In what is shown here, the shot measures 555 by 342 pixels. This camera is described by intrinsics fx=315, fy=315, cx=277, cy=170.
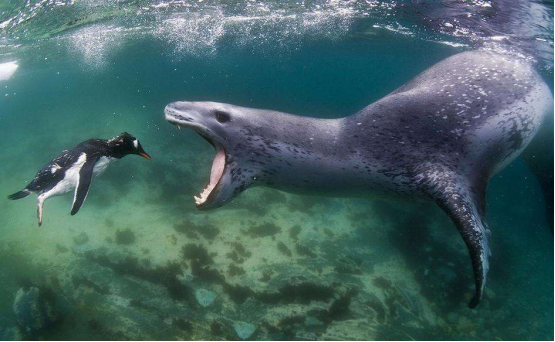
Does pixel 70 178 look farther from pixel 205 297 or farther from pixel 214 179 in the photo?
pixel 214 179

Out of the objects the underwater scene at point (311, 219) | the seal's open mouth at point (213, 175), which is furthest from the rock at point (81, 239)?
the seal's open mouth at point (213, 175)

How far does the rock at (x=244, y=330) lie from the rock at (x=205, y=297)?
628 mm

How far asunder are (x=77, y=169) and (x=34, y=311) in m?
2.13

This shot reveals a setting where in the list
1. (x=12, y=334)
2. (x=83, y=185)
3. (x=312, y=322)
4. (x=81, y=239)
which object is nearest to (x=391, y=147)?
(x=312, y=322)

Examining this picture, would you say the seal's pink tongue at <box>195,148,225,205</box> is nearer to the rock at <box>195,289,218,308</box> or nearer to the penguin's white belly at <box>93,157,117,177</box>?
the rock at <box>195,289,218,308</box>

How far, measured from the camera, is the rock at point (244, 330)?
4062 mm

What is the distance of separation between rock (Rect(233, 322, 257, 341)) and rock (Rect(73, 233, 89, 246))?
Answer: 4302mm

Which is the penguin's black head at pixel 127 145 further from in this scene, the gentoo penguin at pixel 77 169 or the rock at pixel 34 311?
the rock at pixel 34 311

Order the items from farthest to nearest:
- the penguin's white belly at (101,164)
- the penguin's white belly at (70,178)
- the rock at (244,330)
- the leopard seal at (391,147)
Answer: the penguin's white belly at (101,164), the penguin's white belly at (70,178), the rock at (244,330), the leopard seal at (391,147)

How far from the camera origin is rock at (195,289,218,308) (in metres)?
4.68

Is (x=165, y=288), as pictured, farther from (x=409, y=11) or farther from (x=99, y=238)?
(x=409, y=11)

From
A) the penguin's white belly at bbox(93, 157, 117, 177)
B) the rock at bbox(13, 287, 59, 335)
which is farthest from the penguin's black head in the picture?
the rock at bbox(13, 287, 59, 335)

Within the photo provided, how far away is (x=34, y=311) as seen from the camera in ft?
15.0

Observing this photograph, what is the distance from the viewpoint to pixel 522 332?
4.89 meters
